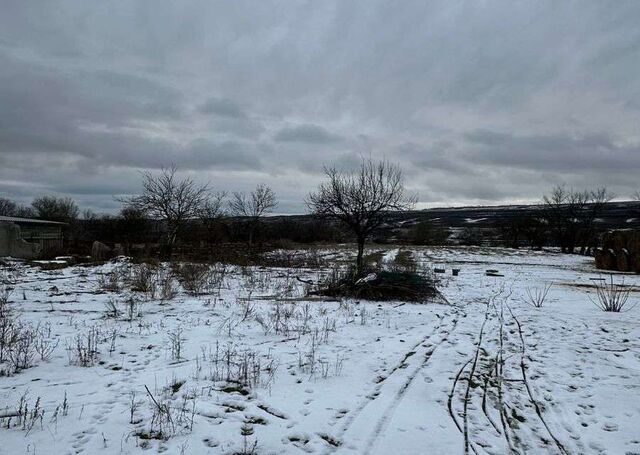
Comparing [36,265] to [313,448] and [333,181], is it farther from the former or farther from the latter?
[313,448]

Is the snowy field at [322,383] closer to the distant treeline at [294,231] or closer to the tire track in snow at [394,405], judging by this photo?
the tire track in snow at [394,405]

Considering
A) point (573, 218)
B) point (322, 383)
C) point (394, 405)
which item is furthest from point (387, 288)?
point (573, 218)

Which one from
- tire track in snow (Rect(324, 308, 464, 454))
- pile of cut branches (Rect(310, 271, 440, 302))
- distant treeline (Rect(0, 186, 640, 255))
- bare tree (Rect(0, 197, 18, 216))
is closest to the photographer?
tire track in snow (Rect(324, 308, 464, 454))

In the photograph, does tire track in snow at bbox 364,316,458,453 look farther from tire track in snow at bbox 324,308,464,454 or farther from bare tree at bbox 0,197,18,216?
bare tree at bbox 0,197,18,216

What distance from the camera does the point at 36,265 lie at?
19281mm

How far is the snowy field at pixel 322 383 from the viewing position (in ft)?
11.9

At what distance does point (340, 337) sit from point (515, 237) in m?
52.5

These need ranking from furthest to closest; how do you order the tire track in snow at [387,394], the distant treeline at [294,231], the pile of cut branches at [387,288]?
the distant treeline at [294,231] → the pile of cut branches at [387,288] → the tire track in snow at [387,394]

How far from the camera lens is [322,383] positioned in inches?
197

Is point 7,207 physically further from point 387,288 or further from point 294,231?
point 387,288

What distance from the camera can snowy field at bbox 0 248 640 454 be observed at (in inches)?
142

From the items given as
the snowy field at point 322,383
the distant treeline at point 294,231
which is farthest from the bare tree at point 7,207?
the snowy field at point 322,383

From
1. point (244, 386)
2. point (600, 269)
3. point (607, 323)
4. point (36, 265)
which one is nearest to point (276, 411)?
point (244, 386)

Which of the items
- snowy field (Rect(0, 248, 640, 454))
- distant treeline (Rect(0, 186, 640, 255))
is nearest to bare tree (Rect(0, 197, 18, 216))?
distant treeline (Rect(0, 186, 640, 255))
